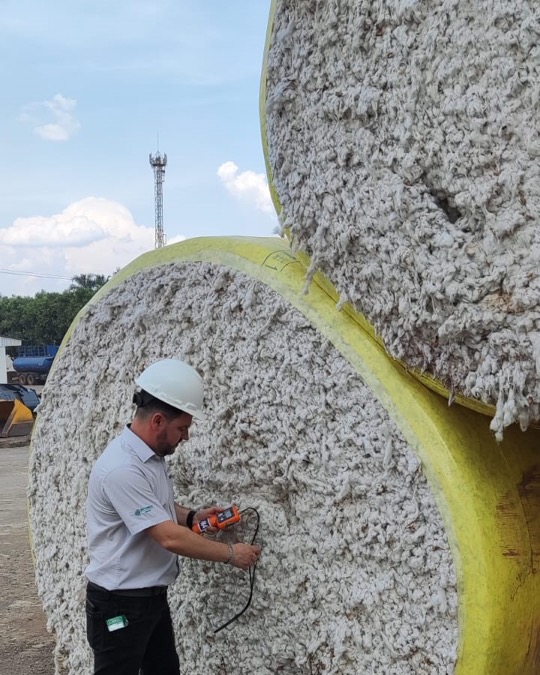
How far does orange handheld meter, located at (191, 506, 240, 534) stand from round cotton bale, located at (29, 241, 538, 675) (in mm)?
60

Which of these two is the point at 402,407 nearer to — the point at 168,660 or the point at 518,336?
the point at 518,336

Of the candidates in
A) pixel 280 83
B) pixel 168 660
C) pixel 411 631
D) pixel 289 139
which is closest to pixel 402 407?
pixel 411 631

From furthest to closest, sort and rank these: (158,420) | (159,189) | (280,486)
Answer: (159,189) → (158,420) → (280,486)

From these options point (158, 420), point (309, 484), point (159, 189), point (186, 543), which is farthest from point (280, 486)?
point (159, 189)

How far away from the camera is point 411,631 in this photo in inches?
71.2

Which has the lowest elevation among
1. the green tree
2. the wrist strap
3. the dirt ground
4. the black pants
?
the dirt ground

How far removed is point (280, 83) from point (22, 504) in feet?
21.3

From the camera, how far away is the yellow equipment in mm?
12914

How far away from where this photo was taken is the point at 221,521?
2.23 meters

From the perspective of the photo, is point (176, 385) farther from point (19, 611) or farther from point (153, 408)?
point (19, 611)

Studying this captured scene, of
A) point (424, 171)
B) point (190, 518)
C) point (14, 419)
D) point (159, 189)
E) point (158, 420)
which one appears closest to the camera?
point (424, 171)

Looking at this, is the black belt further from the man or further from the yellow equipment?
the yellow equipment

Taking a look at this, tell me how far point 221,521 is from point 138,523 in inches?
9.5

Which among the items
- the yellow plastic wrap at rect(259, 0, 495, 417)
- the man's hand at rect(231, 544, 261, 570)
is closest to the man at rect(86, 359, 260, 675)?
the man's hand at rect(231, 544, 261, 570)
